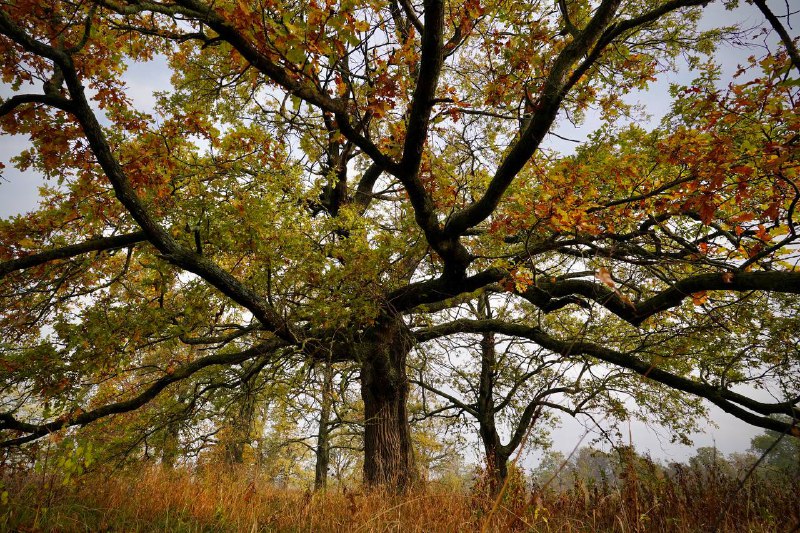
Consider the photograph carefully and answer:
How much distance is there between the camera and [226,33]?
2.83m

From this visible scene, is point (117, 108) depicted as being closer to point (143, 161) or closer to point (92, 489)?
point (143, 161)

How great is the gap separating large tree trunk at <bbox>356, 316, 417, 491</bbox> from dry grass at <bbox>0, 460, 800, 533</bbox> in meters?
1.88

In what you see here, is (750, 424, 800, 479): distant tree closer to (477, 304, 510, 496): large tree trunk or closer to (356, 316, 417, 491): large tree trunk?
(356, 316, 417, 491): large tree trunk

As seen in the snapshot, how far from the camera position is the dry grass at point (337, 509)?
9.68ft

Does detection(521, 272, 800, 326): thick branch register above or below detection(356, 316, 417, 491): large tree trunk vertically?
above

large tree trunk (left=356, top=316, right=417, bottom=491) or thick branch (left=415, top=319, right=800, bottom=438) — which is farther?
large tree trunk (left=356, top=316, right=417, bottom=491)

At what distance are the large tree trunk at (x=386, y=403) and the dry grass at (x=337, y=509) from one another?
188cm

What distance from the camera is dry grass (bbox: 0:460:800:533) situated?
9.68 feet

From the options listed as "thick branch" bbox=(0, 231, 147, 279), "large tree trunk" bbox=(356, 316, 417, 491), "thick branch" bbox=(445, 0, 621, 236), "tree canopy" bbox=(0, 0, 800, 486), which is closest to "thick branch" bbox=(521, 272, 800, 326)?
"tree canopy" bbox=(0, 0, 800, 486)

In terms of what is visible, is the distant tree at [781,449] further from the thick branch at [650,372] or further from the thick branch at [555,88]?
the thick branch at [555,88]

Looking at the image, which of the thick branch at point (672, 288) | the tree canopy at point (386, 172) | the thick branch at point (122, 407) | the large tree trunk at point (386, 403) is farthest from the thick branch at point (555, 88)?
the thick branch at point (122, 407)

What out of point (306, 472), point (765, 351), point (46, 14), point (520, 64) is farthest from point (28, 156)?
Result: point (306, 472)

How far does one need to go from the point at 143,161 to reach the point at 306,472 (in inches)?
997

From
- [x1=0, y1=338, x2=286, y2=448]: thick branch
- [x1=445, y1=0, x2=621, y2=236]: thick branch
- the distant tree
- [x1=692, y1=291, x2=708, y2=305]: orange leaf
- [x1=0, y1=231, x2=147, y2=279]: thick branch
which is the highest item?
[x1=445, y1=0, x2=621, y2=236]: thick branch
